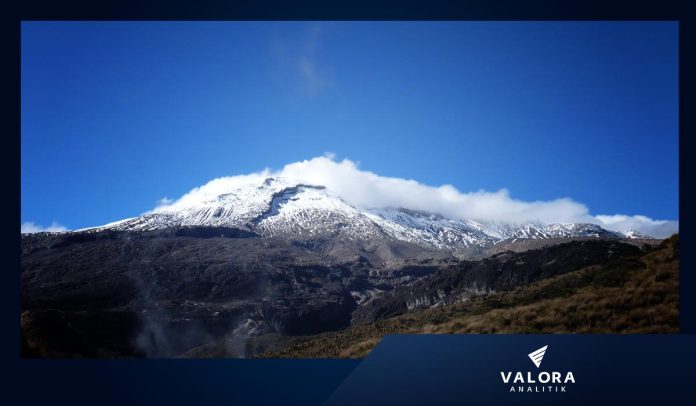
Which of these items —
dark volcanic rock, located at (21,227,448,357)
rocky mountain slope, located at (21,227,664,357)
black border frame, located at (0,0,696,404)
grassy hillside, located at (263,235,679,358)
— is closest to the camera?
black border frame, located at (0,0,696,404)

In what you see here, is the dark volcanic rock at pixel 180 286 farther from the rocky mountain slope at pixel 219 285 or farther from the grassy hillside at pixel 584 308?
the grassy hillside at pixel 584 308

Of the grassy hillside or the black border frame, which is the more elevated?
the black border frame

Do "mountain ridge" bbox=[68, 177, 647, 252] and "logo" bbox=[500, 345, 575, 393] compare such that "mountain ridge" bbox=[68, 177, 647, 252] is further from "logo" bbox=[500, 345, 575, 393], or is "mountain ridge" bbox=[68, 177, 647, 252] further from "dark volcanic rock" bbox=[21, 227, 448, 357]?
"logo" bbox=[500, 345, 575, 393]

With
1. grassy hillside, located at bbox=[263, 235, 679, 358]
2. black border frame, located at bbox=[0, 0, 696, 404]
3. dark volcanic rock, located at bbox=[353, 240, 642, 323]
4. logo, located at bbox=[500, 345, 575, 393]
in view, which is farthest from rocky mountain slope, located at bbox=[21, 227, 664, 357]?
logo, located at bbox=[500, 345, 575, 393]

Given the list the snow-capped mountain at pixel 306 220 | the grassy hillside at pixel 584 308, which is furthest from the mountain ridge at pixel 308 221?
the grassy hillside at pixel 584 308
